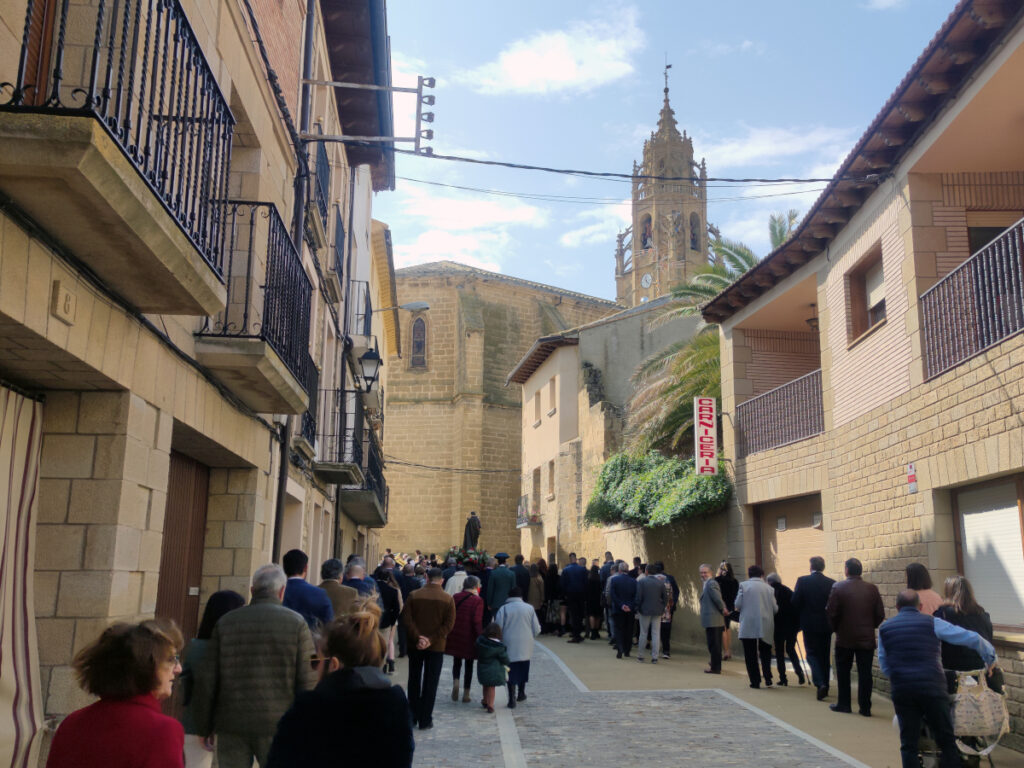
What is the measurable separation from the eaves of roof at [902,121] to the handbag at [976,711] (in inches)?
226

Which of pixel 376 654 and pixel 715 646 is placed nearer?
pixel 376 654

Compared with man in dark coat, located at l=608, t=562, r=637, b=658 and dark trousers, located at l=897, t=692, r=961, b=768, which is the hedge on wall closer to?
man in dark coat, located at l=608, t=562, r=637, b=658

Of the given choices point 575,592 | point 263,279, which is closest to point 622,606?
point 575,592

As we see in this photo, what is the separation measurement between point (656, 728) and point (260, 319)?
17.6 ft

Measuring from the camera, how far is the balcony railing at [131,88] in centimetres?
418

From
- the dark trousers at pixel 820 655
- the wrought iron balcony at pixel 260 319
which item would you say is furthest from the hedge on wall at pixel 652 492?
the wrought iron balcony at pixel 260 319

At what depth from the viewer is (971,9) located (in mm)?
8703

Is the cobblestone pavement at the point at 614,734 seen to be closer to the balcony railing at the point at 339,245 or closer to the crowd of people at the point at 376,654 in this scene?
the crowd of people at the point at 376,654

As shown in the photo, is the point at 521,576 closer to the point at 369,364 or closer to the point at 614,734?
the point at 369,364

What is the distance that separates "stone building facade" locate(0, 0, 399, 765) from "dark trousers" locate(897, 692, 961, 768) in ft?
17.6

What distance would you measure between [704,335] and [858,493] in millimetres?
8205

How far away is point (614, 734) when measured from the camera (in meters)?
8.96

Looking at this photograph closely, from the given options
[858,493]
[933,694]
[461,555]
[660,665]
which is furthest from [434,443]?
[933,694]

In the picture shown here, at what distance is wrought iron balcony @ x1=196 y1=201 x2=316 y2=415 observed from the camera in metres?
7.29
